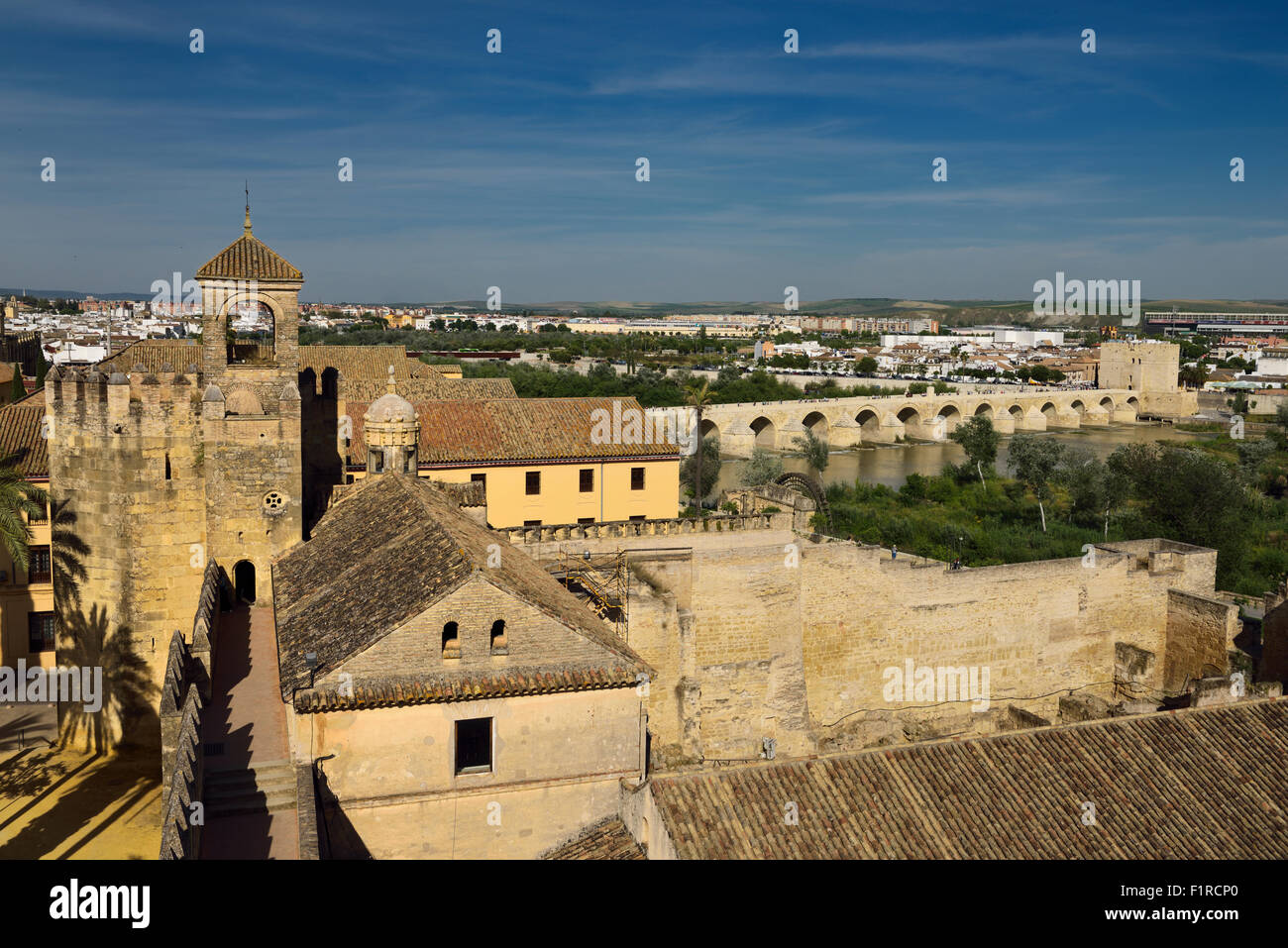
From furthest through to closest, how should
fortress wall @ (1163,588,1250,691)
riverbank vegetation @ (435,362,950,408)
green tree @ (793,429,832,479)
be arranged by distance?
riverbank vegetation @ (435,362,950,408) < green tree @ (793,429,832,479) < fortress wall @ (1163,588,1250,691)

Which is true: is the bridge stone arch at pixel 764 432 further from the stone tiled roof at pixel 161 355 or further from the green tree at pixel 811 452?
the stone tiled roof at pixel 161 355

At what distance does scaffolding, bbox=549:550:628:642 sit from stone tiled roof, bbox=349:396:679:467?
223 inches

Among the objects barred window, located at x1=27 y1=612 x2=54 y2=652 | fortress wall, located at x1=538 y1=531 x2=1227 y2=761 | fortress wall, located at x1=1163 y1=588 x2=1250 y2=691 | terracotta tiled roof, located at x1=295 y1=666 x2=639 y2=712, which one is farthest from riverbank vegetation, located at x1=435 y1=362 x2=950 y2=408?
terracotta tiled roof, located at x1=295 y1=666 x2=639 y2=712

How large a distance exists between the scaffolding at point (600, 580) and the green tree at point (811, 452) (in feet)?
132

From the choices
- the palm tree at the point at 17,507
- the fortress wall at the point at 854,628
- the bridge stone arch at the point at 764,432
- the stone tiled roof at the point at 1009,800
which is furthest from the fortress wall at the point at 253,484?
the bridge stone arch at the point at 764,432

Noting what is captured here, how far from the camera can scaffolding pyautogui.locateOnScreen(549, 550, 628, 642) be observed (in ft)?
56.7

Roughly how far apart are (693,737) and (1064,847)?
777 centimetres

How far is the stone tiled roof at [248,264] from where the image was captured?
1714 cm

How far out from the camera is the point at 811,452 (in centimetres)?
5959

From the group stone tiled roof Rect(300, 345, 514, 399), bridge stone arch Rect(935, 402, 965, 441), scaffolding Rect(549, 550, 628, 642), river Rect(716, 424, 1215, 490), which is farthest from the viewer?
bridge stone arch Rect(935, 402, 965, 441)

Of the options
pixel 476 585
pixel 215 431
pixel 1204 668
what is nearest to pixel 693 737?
pixel 476 585

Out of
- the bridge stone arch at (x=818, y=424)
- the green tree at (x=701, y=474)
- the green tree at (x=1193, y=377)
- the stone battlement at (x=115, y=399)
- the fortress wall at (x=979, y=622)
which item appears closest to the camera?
the stone battlement at (x=115, y=399)

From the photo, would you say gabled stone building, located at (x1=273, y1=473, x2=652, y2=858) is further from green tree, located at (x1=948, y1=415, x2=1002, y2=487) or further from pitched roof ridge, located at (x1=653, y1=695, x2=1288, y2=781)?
green tree, located at (x1=948, y1=415, x2=1002, y2=487)
